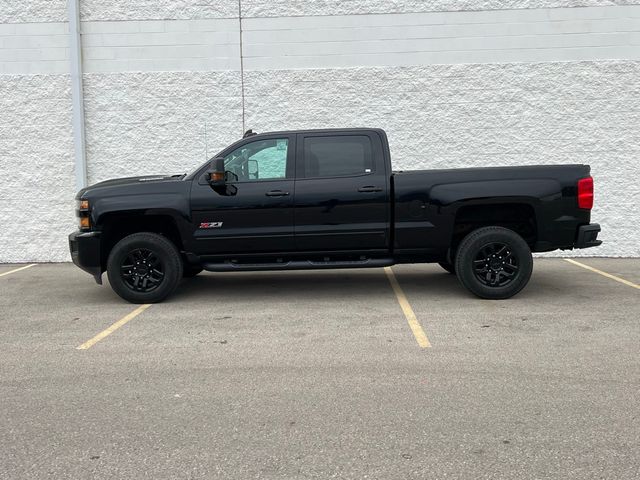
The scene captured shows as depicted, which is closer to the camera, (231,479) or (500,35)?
(231,479)

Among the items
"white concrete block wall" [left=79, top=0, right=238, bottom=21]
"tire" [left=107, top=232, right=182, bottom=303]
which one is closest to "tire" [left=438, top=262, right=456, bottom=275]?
"tire" [left=107, top=232, right=182, bottom=303]

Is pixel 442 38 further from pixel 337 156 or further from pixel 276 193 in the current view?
pixel 276 193

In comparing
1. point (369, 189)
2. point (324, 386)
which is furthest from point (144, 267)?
point (324, 386)

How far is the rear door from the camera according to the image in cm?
681

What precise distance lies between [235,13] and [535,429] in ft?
30.1

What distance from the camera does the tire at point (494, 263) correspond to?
6.76 metres

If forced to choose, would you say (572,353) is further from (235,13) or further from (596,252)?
(235,13)

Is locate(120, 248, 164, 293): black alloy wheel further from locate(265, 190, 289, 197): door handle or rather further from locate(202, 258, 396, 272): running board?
locate(265, 190, 289, 197): door handle

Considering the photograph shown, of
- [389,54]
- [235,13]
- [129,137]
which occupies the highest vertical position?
[235,13]

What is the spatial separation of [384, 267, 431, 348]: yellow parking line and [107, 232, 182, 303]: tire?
2716 millimetres

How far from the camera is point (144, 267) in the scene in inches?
273

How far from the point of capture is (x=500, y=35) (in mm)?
10242

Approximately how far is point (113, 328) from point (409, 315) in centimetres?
314

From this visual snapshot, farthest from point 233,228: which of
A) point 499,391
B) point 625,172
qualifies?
point 625,172
